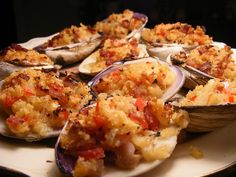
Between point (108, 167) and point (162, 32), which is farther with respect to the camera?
point (162, 32)

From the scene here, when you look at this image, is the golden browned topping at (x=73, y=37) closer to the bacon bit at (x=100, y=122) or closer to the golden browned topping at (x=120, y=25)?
the golden browned topping at (x=120, y=25)

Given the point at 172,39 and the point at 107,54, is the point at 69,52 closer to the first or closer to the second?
the point at 107,54

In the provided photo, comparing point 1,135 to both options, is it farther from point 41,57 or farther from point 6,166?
point 41,57

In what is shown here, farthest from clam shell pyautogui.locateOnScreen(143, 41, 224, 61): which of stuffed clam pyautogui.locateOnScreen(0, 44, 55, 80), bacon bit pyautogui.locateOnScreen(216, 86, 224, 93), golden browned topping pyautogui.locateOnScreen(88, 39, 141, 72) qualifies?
bacon bit pyautogui.locateOnScreen(216, 86, 224, 93)

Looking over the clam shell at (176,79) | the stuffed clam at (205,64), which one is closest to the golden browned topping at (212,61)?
the stuffed clam at (205,64)

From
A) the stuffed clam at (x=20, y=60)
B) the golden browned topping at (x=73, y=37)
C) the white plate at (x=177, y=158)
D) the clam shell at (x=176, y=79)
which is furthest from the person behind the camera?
the golden browned topping at (x=73, y=37)

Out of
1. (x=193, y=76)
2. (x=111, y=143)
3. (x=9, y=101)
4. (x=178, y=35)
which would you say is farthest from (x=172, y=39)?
(x=111, y=143)
